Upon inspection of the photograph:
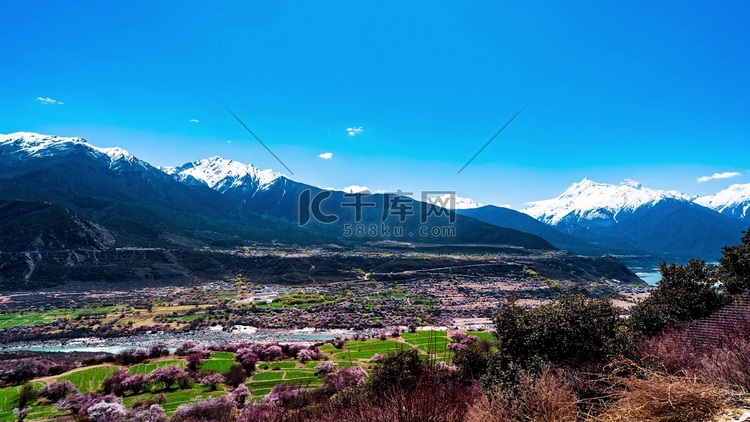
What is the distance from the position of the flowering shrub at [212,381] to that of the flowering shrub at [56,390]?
263 inches

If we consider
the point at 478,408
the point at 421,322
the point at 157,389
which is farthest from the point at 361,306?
the point at 478,408

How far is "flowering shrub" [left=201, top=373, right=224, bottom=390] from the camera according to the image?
67.9 feet

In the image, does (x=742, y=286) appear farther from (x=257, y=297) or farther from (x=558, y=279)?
(x=558, y=279)

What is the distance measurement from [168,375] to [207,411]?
23.9 ft

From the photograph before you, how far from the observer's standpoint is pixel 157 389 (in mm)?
20703

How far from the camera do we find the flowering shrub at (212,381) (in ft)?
67.9

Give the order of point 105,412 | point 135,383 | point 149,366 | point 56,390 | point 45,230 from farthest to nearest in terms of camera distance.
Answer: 1. point 45,230
2. point 149,366
3. point 135,383
4. point 56,390
5. point 105,412

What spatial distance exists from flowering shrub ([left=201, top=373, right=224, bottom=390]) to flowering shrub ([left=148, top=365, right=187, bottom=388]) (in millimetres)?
1516

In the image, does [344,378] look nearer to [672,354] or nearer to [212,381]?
[212,381]

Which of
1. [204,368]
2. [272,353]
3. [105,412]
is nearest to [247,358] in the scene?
[272,353]

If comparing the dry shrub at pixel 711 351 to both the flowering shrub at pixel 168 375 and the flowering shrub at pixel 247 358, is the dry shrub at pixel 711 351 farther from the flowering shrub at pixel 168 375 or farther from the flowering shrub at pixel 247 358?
the flowering shrub at pixel 168 375

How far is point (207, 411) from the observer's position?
15.5 m

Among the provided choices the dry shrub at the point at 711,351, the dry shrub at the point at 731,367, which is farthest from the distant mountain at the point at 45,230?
the dry shrub at the point at 731,367

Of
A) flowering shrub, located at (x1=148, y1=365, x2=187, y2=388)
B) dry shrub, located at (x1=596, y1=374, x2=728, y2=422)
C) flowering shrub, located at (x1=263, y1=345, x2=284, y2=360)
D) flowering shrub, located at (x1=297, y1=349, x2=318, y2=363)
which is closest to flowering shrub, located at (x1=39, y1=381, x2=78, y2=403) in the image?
flowering shrub, located at (x1=148, y1=365, x2=187, y2=388)
